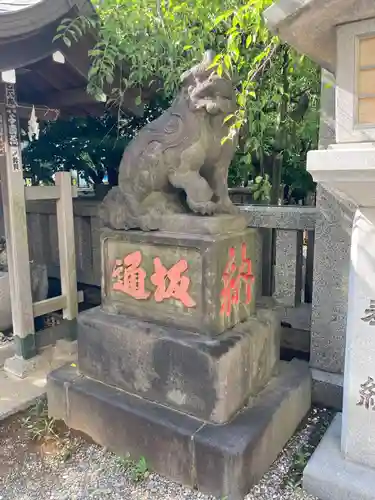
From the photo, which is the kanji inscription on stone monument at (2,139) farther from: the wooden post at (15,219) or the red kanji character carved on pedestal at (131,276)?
the red kanji character carved on pedestal at (131,276)

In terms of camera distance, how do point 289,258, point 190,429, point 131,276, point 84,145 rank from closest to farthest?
point 190,429 < point 131,276 < point 289,258 < point 84,145

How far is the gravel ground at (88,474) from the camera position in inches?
99.7

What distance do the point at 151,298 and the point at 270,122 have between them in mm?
2297

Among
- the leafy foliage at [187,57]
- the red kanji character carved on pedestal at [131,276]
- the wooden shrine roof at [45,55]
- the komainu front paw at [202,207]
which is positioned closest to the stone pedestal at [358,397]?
the komainu front paw at [202,207]

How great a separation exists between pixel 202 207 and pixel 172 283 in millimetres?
566

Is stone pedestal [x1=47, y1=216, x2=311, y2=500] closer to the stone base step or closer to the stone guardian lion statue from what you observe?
the stone base step

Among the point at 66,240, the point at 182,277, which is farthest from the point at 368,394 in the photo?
the point at 66,240

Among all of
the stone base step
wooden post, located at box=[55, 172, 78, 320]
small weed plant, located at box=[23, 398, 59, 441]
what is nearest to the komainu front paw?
the stone base step

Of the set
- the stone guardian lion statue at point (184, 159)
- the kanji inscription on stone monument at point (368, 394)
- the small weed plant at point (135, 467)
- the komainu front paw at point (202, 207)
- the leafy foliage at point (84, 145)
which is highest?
the leafy foliage at point (84, 145)

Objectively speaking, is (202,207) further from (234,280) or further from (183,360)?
(183,360)

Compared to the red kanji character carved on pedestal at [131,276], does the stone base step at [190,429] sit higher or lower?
lower

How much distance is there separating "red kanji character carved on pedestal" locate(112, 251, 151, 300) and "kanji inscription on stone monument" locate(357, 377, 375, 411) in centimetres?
151

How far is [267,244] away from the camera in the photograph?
4.51 metres

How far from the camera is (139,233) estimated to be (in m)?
2.96
